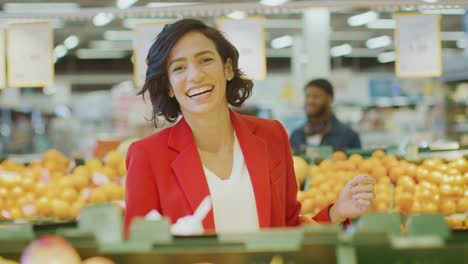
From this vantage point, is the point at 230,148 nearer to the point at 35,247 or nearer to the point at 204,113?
the point at 204,113

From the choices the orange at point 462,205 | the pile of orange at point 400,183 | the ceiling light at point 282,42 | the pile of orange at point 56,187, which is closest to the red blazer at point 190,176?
the pile of orange at point 400,183

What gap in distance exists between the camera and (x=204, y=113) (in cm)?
229

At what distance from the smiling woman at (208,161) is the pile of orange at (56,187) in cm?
143

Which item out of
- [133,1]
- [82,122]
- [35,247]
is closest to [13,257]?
[35,247]

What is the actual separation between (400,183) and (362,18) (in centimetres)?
1332

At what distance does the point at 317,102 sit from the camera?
5.69 m

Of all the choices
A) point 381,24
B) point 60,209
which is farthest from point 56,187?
point 381,24

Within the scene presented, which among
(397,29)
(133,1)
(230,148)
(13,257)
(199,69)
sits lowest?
(13,257)

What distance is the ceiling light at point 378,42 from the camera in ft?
68.4

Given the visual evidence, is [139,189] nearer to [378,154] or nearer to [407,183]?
[407,183]

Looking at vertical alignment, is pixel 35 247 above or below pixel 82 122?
below

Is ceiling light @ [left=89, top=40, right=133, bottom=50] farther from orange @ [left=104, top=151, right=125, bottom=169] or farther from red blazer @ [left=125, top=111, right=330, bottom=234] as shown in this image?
red blazer @ [left=125, top=111, right=330, bottom=234]

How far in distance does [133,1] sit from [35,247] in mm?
11881

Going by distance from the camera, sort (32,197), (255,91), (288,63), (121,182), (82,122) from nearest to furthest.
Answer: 1. (32,197)
2. (121,182)
3. (82,122)
4. (255,91)
5. (288,63)
